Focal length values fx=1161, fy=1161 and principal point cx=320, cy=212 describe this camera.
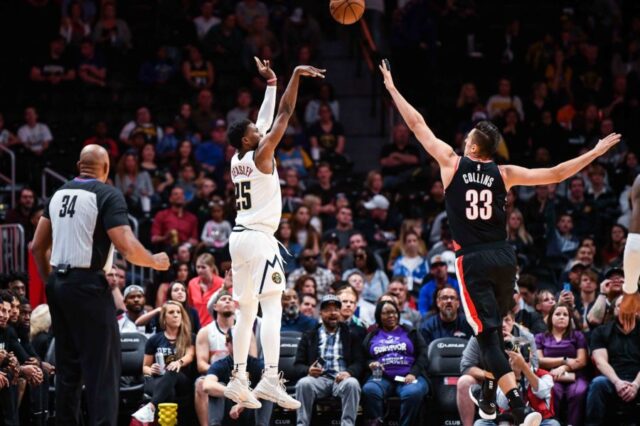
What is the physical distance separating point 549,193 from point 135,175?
267 inches

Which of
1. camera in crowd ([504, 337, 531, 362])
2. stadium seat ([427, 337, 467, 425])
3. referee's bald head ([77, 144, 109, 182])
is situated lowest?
stadium seat ([427, 337, 467, 425])

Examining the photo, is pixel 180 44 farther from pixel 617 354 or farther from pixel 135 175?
pixel 617 354

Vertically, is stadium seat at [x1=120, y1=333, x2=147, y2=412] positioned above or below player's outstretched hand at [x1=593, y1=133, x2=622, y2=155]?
below

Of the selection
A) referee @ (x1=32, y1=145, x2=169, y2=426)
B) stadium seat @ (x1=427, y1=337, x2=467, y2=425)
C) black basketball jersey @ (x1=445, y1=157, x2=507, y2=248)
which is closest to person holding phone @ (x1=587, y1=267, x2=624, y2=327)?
stadium seat @ (x1=427, y1=337, x2=467, y2=425)

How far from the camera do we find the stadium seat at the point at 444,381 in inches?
564

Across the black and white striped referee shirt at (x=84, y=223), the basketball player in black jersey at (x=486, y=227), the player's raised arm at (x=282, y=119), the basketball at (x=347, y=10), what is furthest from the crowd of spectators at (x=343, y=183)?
the black and white striped referee shirt at (x=84, y=223)

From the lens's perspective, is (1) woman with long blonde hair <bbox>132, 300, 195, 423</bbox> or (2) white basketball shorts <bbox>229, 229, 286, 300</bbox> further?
(1) woman with long blonde hair <bbox>132, 300, 195, 423</bbox>

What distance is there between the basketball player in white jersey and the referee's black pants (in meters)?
1.73

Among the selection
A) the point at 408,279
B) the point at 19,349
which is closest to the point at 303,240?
the point at 408,279

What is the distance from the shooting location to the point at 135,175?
62.7ft

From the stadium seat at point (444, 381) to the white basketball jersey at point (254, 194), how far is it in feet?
13.8

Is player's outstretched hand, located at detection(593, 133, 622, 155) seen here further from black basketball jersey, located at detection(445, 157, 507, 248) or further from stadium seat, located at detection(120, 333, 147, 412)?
stadium seat, located at detection(120, 333, 147, 412)

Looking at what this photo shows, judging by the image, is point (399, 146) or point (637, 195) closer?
point (637, 195)

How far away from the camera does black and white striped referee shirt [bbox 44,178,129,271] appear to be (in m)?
9.55
